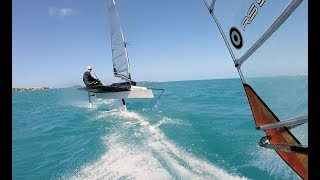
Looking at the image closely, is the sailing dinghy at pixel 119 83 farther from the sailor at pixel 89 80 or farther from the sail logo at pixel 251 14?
the sail logo at pixel 251 14

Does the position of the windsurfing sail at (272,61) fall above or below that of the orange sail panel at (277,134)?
above

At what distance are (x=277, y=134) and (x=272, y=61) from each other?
0.84 m

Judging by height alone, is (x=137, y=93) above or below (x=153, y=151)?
above

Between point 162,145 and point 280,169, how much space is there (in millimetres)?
3333

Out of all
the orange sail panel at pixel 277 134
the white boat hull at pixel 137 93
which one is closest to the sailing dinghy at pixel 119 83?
the white boat hull at pixel 137 93

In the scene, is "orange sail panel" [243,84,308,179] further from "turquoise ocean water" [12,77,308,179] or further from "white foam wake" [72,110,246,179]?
"white foam wake" [72,110,246,179]

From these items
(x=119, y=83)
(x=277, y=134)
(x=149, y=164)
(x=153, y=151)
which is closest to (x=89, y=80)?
(x=119, y=83)

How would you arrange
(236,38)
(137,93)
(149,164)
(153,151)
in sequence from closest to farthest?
1. (236,38)
2. (149,164)
3. (153,151)
4. (137,93)

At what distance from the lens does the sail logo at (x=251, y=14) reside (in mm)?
2179

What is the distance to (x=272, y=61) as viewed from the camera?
2.46 meters

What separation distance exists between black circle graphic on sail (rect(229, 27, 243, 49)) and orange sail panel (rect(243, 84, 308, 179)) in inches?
19.1

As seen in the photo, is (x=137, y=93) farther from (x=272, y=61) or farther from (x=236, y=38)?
(x=272, y=61)
